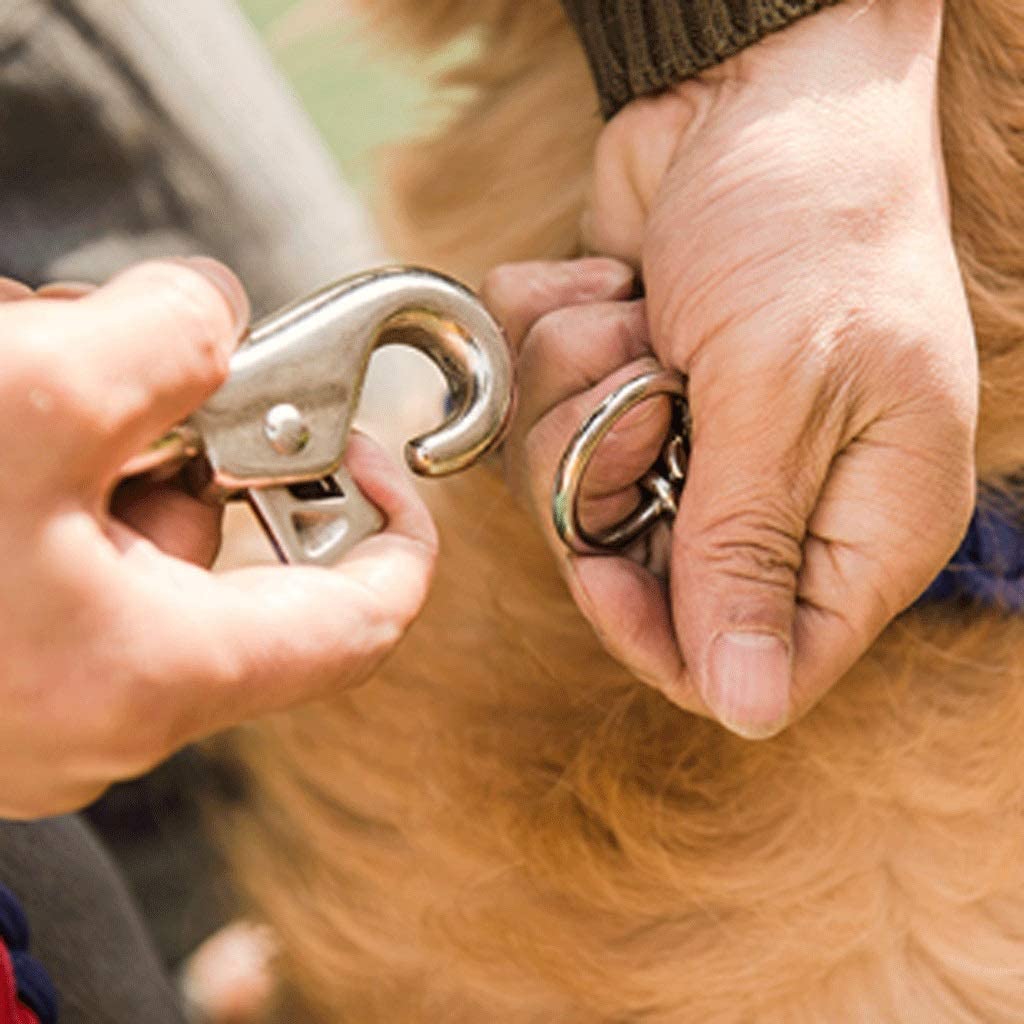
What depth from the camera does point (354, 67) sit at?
3.11ft

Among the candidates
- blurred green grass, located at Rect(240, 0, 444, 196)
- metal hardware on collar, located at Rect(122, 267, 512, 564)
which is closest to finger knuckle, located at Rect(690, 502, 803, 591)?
metal hardware on collar, located at Rect(122, 267, 512, 564)

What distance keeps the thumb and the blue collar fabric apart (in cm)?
14

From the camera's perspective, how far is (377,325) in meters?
0.55

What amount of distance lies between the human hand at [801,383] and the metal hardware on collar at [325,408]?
0.28 feet

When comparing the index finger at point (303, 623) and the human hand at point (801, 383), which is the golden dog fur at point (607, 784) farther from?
the index finger at point (303, 623)

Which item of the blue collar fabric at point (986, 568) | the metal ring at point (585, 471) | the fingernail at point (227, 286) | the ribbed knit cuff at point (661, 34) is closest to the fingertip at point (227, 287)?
the fingernail at point (227, 286)

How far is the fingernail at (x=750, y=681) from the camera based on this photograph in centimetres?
60

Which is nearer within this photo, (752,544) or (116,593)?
(116,593)

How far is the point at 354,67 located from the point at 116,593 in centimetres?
60

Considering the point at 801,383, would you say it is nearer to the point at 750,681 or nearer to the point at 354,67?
the point at 750,681

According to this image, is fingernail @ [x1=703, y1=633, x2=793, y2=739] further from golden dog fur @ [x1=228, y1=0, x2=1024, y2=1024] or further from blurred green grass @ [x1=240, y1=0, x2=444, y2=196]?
blurred green grass @ [x1=240, y1=0, x2=444, y2=196]

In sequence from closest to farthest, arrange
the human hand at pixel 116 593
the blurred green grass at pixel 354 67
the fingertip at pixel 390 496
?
the human hand at pixel 116 593, the fingertip at pixel 390 496, the blurred green grass at pixel 354 67

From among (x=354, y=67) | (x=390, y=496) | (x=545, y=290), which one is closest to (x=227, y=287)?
(x=390, y=496)

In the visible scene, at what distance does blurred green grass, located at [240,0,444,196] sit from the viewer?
895 millimetres
